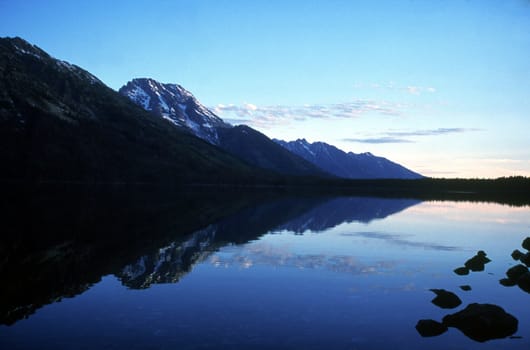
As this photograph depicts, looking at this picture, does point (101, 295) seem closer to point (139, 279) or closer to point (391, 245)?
point (139, 279)

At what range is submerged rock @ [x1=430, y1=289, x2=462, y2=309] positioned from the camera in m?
25.7

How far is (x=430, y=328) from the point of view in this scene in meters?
21.3

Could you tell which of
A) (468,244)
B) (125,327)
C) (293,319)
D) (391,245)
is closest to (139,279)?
(125,327)

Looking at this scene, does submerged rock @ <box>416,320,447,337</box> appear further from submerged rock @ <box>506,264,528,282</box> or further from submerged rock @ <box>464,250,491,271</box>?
submerged rock @ <box>464,250,491,271</box>

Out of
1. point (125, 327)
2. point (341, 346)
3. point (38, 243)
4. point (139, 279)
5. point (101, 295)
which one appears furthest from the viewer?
point (38, 243)

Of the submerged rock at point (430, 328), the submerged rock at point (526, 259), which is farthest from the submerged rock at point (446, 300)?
the submerged rock at point (526, 259)

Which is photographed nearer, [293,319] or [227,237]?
[293,319]

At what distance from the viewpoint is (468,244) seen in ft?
174

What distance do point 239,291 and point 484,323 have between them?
45.7ft

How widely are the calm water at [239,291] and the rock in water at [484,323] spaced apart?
524 millimetres

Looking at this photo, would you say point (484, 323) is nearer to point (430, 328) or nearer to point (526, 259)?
point (430, 328)

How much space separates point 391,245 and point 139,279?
3025cm

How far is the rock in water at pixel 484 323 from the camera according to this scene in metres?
20.8

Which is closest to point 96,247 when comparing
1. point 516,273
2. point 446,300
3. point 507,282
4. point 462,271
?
point 446,300
